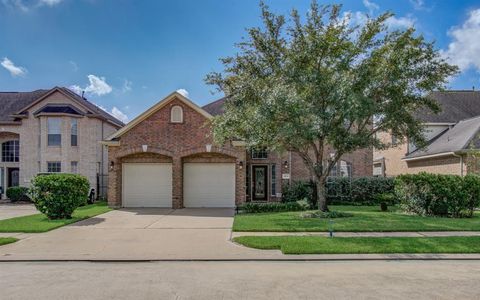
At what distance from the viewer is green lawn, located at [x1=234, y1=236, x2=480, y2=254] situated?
29.1ft

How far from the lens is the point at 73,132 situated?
2483 cm

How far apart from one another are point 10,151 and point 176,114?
607 inches

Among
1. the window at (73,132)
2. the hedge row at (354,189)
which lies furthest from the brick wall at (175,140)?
the window at (73,132)

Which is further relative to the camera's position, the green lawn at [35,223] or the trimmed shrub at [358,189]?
the trimmed shrub at [358,189]

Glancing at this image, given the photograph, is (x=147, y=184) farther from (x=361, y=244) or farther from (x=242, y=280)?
(x=242, y=280)

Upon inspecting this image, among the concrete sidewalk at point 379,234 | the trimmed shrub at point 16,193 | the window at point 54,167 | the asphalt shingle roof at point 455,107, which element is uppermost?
the asphalt shingle roof at point 455,107

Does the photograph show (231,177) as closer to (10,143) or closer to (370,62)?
(370,62)

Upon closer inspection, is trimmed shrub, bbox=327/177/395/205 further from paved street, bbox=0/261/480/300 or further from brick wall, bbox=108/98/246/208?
paved street, bbox=0/261/480/300

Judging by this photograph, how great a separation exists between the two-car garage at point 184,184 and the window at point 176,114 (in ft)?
7.82

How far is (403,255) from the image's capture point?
342 inches

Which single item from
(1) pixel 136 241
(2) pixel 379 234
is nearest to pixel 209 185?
(1) pixel 136 241

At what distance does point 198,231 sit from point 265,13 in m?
8.38

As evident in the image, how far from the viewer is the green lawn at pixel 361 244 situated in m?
8.88

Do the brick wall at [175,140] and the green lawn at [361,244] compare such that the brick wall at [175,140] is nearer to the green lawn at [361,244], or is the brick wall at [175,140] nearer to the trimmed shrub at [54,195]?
the trimmed shrub at [54,195]
